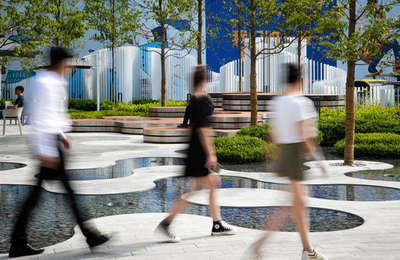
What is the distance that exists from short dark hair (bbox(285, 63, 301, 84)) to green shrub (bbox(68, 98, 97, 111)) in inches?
1060

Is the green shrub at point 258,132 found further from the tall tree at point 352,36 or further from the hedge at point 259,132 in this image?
the tall tree at point 352,36

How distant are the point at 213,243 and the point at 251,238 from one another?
45cm

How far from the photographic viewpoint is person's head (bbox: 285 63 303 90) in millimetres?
5188

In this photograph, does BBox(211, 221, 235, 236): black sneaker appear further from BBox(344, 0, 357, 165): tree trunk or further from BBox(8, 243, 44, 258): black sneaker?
BBox(344, 0, 357, 165): tree trunk

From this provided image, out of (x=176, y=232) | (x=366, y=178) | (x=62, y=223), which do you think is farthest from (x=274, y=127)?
(x=366, y=178)

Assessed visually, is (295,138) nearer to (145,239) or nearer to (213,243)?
(213,243)

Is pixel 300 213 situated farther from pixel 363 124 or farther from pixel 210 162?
pixel 363 124

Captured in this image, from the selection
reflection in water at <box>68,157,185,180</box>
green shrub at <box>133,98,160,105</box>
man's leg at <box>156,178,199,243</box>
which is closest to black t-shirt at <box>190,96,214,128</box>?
man's leg at <box>156,178,199,243</box>

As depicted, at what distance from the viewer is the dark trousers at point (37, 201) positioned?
5395 mm

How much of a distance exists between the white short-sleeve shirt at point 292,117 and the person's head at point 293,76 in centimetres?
11

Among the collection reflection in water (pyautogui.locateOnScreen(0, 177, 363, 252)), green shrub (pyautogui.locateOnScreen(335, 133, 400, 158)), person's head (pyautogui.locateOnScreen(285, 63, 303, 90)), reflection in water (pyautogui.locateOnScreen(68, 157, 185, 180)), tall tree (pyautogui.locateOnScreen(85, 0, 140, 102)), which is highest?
tall tree (pyautogui.locateOnScreen(85, 0, 140, 102))

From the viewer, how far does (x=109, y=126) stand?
21625 millimetres

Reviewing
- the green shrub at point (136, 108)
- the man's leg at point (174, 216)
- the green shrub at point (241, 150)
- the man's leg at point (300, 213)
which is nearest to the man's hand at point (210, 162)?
the man's leg at point (174, 216)

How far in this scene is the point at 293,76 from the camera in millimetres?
5227
